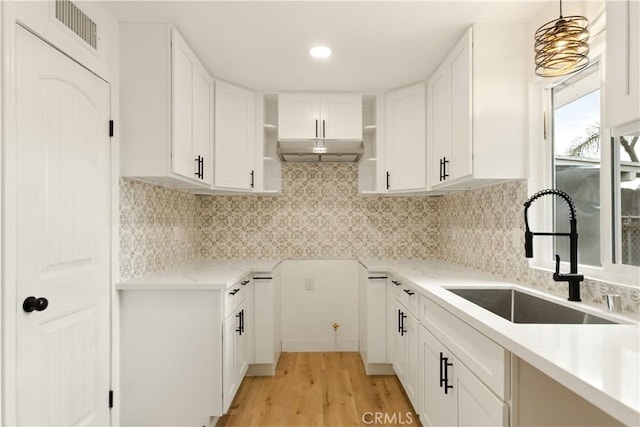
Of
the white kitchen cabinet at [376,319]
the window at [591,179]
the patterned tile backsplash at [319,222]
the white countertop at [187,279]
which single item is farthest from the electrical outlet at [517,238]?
the white countertop at [187,279]

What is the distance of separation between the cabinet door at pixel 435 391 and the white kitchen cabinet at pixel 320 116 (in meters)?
1.81

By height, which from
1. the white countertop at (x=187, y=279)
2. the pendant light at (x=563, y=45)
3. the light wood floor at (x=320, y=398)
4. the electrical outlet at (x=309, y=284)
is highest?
the pendant light at (x=563, y=45)

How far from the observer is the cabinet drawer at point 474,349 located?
1.18 m

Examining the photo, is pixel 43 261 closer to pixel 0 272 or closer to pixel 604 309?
pixel 0 272

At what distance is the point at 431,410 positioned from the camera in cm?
191

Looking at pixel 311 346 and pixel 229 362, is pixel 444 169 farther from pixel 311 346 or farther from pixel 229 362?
pixel 311 346

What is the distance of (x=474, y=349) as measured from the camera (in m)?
1.40

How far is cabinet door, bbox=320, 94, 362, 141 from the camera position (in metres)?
3.10

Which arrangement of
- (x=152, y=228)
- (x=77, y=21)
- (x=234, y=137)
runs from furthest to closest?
1. (x=234, y=137)
2. (x=152, y=228)
3. (x=77, y=21)

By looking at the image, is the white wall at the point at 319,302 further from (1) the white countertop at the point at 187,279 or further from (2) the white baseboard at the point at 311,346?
(1) the white countertop at the point at 187,279

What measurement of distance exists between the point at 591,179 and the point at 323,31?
5.53ft

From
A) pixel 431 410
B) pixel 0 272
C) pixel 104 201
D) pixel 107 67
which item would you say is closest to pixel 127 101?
pixel 107 67

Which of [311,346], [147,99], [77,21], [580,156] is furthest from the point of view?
[311,346]

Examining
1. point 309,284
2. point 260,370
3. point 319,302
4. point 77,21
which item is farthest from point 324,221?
point 77,21
